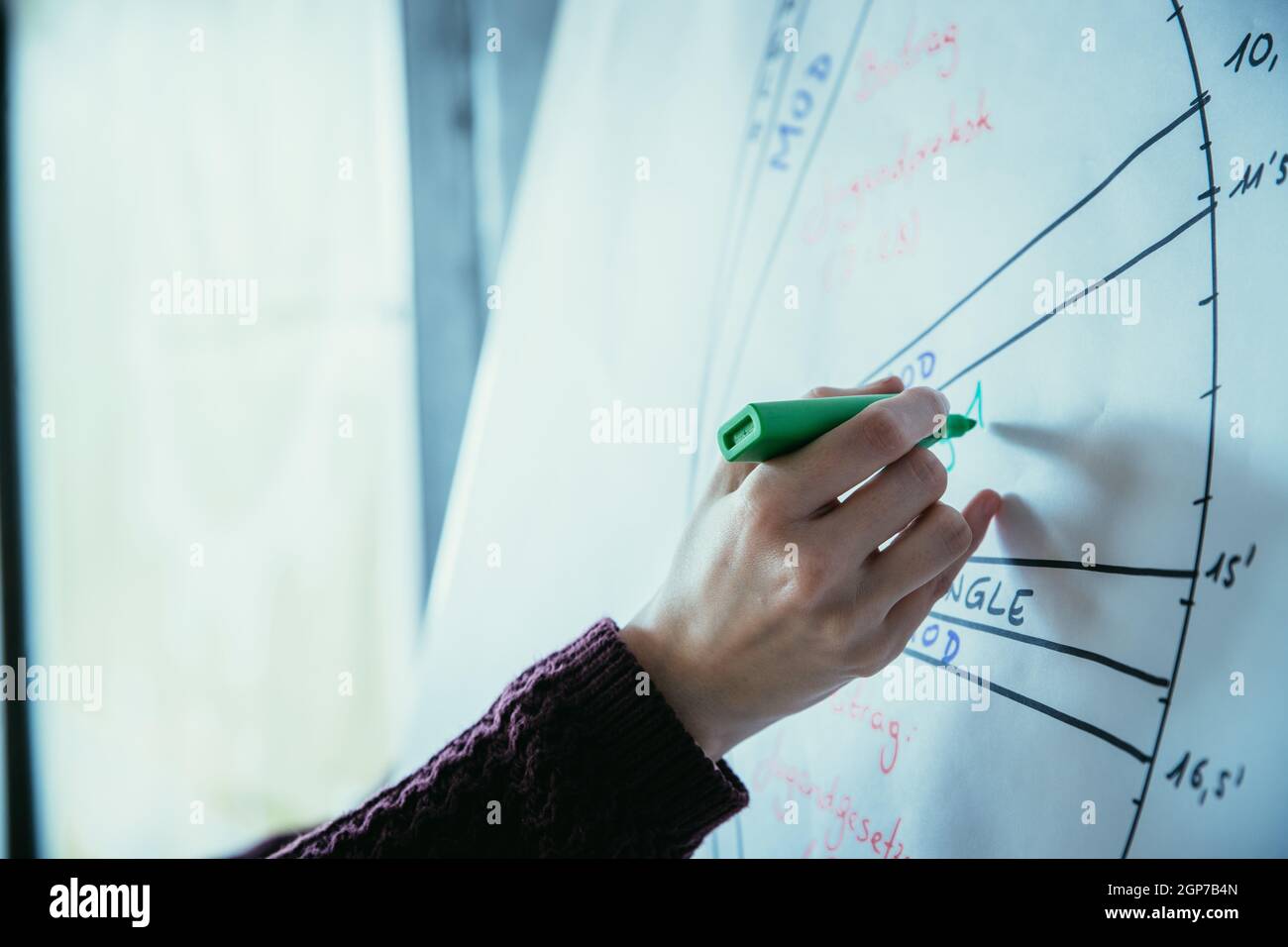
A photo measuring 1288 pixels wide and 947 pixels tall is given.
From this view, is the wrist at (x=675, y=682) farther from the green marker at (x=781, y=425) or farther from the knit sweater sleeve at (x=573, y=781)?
the green marker at (x=781, y=425)

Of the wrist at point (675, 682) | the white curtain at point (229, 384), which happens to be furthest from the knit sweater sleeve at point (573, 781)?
the white curtain at point (229, 384)

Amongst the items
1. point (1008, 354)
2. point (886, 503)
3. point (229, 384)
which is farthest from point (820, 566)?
point (229, 384)

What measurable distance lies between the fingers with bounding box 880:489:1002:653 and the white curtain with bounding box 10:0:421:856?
869 millimetres

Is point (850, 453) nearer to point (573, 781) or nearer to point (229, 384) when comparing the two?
point (573, 781)

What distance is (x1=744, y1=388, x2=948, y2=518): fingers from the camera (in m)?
0.39

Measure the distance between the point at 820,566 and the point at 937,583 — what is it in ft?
0.27

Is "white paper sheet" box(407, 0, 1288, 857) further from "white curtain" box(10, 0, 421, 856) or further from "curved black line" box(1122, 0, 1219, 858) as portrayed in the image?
"white curtain" box(10, 0, 421, 856)

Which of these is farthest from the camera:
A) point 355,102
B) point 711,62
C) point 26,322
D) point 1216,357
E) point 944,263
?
point 26,322

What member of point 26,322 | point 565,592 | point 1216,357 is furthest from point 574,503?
point 26,322

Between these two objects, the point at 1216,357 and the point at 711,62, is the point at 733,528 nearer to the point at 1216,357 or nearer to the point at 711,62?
the point at 1216,357

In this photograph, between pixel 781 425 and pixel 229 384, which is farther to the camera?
Result: pixel 229 384

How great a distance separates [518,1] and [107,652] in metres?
1.01

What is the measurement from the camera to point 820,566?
39 cm

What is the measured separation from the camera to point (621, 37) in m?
0.77
